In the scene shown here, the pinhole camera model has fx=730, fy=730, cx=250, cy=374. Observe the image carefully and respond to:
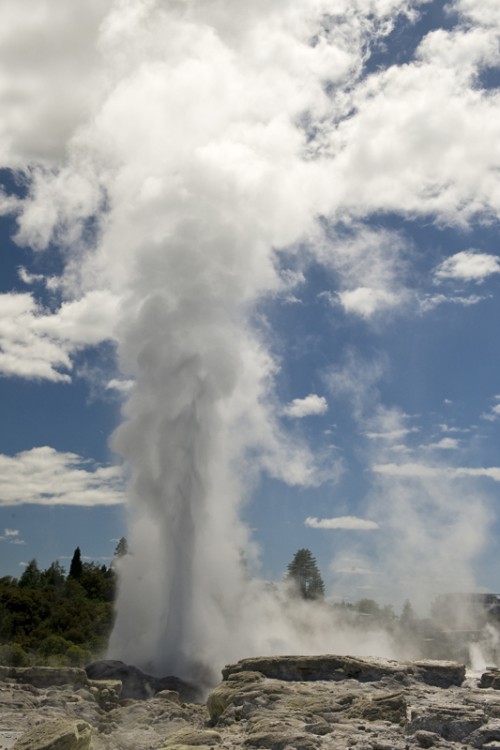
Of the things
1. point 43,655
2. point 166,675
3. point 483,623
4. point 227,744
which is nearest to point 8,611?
point 43,655

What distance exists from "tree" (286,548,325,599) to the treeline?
72.5 ft

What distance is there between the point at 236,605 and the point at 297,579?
49.3 metres

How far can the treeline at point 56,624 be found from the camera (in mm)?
47500

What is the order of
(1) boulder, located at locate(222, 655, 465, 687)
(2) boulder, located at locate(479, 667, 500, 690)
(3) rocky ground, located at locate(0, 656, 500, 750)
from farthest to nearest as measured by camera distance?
1. (1) boulder, located at locate(222, 655, 465, 687)
2. (2) boulder, located at locate(479, 667, 500, 690)
3. (3) rocky ground, located at locate(0, 656, 500, 750)

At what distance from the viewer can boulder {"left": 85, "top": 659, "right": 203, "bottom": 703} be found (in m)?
27.2

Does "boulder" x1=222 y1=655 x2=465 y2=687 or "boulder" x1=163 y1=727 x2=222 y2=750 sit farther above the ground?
"boulder" x1=222 y1=655 x2=465 y2=687

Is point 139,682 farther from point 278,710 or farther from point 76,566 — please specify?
point 76,566

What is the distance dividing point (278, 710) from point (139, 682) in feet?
40.0

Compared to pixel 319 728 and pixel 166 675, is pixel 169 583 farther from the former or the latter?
pixel 319 728

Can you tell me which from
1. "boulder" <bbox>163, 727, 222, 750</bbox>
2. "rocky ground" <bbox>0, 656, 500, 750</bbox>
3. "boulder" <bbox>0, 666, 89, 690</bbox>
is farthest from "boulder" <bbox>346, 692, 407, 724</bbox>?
"boulder" <bbox>0, 666, 89, 690</bbox>

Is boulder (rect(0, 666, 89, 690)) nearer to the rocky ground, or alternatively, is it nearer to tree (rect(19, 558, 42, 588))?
the rocky ground

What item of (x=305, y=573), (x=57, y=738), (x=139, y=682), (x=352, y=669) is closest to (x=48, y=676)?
(x=139, y=682)

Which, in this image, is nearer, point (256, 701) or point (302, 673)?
point (256, 701)

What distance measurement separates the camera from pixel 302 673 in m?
21.3
